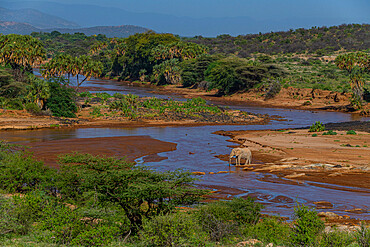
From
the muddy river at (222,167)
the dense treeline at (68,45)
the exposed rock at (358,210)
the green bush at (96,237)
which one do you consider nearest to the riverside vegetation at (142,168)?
the green bush at (96,237)

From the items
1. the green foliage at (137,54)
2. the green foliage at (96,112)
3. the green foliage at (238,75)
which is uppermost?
the green foliage at (137,54)

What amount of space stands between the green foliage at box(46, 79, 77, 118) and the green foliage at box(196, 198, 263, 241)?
32.2 metres

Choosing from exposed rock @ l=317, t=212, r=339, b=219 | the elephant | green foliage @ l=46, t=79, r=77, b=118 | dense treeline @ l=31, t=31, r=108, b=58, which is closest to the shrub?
green foliage @ l=46, t=79, r=77, b=118

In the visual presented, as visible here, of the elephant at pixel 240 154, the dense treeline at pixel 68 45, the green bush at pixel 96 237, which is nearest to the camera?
the green bush at pixel 96 237

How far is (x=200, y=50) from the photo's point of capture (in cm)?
9450

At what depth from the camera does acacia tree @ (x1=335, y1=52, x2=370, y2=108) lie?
52.0 m

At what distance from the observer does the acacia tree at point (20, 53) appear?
50719 mm

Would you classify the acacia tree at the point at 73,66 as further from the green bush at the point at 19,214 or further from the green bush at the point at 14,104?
the green bush at the point at 19,214

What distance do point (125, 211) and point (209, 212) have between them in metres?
2.48

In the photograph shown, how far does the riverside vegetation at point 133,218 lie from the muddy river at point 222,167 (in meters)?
2.33

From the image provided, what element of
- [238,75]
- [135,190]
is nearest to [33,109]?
[135,190]

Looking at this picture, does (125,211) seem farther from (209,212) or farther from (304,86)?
(304,86)

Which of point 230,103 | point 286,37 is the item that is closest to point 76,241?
point 230,103

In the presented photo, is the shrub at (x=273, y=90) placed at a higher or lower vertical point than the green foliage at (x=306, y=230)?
higher
